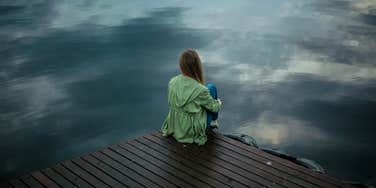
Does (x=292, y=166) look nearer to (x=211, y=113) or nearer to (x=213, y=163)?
(x=213, y=163)

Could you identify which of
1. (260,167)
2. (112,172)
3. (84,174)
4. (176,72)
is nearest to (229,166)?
(260,167)

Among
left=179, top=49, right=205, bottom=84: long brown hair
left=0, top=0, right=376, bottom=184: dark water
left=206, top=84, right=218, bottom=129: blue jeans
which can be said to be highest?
left=179, top=49, right=205, bottom=84: long brown hair

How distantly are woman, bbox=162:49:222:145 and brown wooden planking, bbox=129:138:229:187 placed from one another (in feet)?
1.40

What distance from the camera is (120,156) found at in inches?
195

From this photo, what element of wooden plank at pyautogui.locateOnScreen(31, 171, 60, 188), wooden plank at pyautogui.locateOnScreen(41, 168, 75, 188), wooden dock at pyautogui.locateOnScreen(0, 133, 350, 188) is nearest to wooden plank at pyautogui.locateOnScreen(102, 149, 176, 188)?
wooden dock at pyautogui.locateOnScreen(0, 133, 350, 188)

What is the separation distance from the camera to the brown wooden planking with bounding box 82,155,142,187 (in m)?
4.33

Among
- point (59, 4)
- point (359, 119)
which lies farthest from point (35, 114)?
point (59, 4)

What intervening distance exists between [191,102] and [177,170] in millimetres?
897

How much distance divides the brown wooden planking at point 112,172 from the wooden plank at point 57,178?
0.44m

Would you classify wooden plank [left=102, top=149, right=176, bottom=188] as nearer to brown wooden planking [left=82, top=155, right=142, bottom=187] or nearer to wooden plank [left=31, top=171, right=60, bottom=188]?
brown wooden planking [left=82, top=155, right=142, bottom=187]

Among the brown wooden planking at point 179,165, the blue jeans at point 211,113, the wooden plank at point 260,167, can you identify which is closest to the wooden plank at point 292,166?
the wooden plank at point 260,167

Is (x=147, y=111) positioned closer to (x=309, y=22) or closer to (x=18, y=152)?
(x=18, y=152)

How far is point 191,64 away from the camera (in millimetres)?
4789

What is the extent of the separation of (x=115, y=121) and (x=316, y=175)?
198 inches
